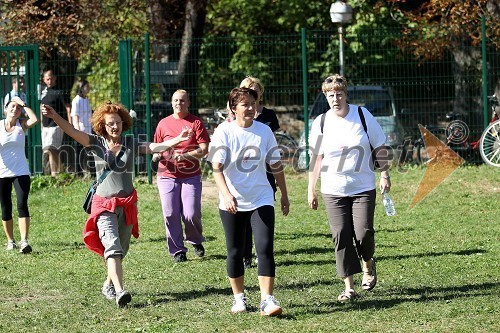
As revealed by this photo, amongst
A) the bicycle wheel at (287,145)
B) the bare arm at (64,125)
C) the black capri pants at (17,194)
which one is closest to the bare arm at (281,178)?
the bare arm at (64,125)

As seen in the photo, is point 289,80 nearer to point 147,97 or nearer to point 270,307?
point 147,97

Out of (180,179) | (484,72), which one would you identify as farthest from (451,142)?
(180,179)

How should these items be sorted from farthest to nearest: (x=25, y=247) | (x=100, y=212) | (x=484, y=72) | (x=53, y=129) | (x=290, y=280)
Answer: (x=484, y=72) < (x=53, y=129) < (x=25, y=247) < (x=290, y=280) < (x=100, y=212)

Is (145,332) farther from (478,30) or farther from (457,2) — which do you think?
(457,2)

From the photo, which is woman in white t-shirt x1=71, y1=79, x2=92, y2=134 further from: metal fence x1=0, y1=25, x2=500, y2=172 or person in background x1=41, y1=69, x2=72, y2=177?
metal fence x1=0, y1=25, x2=500, y2=172

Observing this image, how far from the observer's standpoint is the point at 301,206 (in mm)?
15547

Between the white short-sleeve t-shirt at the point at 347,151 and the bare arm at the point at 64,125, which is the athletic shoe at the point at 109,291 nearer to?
the bare arm at the point at 64,125

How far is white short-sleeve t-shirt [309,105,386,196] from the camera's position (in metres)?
8.77

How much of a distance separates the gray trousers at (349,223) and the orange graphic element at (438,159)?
875 centimetres

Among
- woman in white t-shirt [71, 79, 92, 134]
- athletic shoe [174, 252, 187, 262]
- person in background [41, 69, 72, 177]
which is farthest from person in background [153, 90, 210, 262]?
person in background [41, 69, 72, 177]

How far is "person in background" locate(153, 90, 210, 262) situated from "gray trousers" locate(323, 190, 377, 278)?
8.66ft

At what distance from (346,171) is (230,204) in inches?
46.9

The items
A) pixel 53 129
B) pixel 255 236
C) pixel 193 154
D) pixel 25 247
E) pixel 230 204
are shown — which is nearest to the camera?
pixel 230 204

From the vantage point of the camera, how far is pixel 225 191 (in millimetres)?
8211
